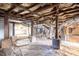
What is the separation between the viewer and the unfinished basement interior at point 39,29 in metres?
2.08

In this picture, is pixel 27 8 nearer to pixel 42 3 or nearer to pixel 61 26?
pixel 42 3

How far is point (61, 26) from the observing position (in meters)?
2.12

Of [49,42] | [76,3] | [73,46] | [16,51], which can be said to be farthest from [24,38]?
[76,3]

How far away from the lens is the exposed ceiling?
2.07 meters

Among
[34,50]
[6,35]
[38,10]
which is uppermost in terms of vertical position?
[38,10]

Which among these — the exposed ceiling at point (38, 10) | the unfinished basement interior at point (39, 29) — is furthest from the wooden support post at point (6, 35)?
the exposed ceiling at point (38, 10)

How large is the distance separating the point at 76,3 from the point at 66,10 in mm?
193

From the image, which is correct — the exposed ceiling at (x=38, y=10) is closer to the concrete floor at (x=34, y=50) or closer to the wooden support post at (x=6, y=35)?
the wooden support post at (x=6, y=35)

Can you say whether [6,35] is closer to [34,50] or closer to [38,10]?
[34,50]

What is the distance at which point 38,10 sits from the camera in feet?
6.97

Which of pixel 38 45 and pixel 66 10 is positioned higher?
pixel 66 10

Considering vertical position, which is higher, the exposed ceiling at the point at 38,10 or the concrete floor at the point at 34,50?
the exposed ceiling at the point at 38,10

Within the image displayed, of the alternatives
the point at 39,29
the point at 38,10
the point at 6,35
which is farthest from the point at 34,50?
the point at 38,10

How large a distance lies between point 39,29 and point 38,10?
1.02 feet
